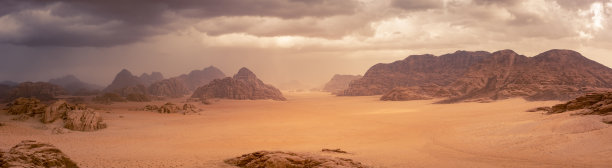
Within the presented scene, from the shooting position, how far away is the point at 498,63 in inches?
3078

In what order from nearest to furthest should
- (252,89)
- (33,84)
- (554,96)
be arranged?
(554,96), (33,84), (252,89)

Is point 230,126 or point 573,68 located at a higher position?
point 573,68

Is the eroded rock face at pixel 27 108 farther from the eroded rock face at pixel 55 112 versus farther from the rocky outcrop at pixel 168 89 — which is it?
the rocky outcrop at pixel 168 89

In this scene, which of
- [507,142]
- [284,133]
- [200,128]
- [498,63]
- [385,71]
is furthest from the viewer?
[385,71]

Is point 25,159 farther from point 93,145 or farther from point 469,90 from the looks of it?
point 469,90

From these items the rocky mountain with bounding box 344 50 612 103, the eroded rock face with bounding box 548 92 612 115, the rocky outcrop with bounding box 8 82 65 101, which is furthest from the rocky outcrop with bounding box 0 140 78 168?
the rocky outcrop with bounding box 8 82 65 101

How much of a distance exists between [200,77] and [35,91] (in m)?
90.1

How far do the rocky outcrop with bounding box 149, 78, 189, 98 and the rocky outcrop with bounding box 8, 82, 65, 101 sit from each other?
27.0m

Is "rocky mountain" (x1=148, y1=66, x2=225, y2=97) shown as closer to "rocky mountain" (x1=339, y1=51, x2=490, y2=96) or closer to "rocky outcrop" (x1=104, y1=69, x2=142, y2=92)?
"rocky outcrop" (x1=104, y1=69, x2=142, y2=92)

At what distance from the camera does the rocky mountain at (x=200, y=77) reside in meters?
159

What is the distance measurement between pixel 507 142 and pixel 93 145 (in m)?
27.5

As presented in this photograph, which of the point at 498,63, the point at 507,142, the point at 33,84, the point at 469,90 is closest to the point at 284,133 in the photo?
the point at 507,142

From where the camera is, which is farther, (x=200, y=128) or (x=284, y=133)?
(x=200, y=128)

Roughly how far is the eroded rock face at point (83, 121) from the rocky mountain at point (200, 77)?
124m
